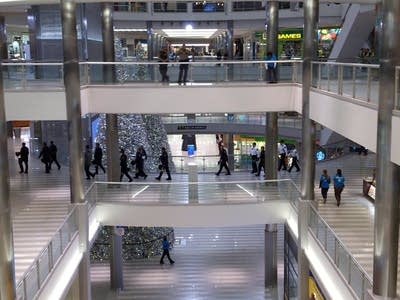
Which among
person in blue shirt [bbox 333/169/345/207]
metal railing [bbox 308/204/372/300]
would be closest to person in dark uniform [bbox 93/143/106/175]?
person in blue shirt [bbox 333/169/345/207]

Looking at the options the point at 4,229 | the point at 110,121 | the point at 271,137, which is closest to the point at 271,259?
the point at 271,137

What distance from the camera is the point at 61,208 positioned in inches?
530

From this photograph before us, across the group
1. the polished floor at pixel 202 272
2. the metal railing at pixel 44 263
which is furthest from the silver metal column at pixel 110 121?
the metal railing at pixel 44 263

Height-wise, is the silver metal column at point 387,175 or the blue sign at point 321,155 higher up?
the silver metal column at point 387,175

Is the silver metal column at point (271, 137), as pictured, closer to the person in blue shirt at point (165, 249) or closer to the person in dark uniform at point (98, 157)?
the person in blue shirt at point (165, 249)

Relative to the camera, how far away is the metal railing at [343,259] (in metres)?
7.59

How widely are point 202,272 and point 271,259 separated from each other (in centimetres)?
212

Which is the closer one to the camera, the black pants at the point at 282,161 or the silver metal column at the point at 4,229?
the silver metal column at the point at 4,229

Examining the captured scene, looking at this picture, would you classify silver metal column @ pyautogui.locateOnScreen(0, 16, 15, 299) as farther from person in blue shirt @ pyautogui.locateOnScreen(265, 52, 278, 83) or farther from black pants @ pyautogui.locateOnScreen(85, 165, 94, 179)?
black pants @ pyautogui.locateOnScreen(85, 165, 94, 179)

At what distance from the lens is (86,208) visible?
12.5 metres

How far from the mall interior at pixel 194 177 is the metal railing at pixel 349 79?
0.04 m

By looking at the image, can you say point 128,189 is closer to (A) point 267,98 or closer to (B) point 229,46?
(A) point 267,98

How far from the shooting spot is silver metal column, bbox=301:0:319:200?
12.6 m

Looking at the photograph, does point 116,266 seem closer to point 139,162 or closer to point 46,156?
point 139,162
